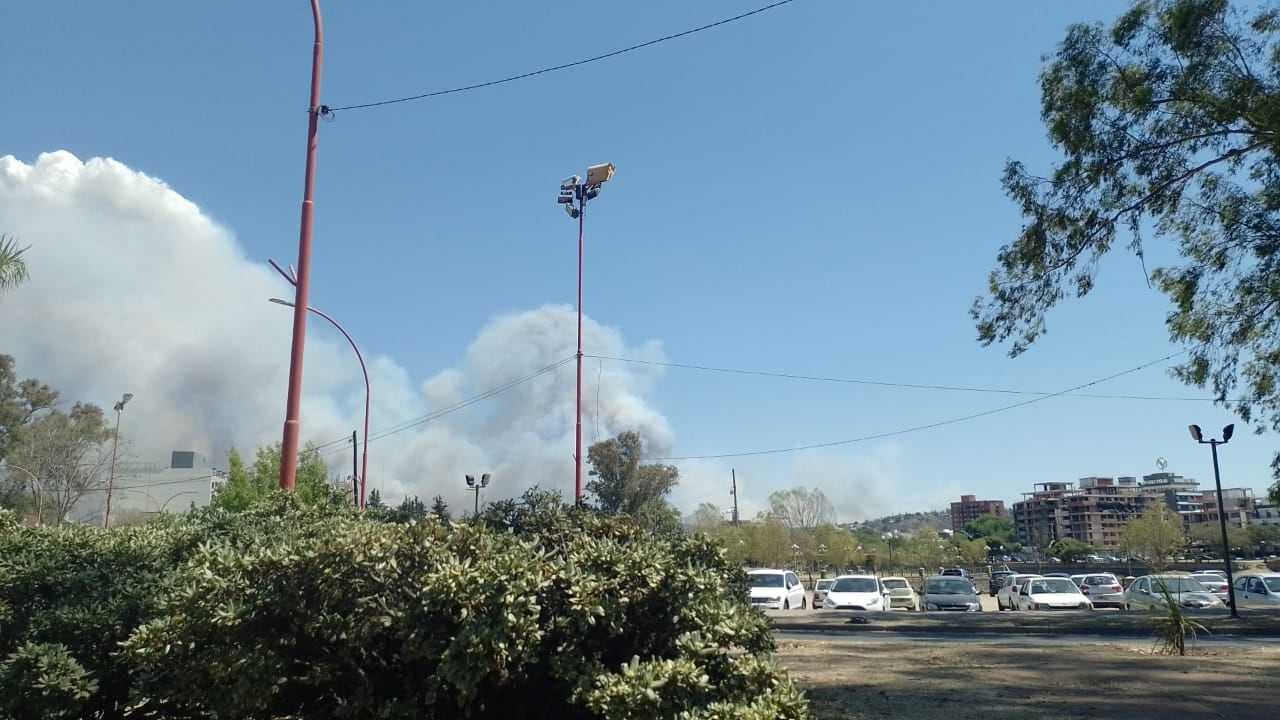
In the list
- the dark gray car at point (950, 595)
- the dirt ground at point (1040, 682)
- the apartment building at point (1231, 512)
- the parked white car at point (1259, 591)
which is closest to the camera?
the dirt ground at point (1040, 682)

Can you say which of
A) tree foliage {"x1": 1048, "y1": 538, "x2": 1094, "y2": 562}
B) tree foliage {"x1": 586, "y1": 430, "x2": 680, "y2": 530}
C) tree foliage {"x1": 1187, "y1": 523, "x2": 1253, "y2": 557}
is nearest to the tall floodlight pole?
tree foliage {"x1": 586, "y1": 430, "x2": 680, "y2": 530}

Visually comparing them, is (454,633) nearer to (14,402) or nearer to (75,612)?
(75,612)

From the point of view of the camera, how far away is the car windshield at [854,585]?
2995 centimetres

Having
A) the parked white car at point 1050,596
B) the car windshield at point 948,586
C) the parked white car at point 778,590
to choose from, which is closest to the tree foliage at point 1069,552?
the parked white car at point 1050,596

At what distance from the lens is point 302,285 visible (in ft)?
35.5

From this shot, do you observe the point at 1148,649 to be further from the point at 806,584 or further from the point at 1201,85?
the point at 806,584

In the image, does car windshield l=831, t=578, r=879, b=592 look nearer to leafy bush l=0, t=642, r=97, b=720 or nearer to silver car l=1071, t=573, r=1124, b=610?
silver car l=1071, t=573, r=1124, b=610

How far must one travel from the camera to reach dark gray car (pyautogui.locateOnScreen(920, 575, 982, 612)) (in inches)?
1116

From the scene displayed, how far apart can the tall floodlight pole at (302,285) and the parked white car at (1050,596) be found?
26.8m

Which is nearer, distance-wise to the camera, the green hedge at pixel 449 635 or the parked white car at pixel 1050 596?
the green hedge at pixel 449 635

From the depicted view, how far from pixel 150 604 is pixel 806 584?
228 ft

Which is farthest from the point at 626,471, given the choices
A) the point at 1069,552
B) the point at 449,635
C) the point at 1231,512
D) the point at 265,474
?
the point at 1231,512

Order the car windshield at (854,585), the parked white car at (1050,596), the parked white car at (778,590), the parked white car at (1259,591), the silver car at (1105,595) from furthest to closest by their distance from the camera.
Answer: the silver car at (1105,595) < the car windshield at (854,585) < the parked white car at (1050,596) < the parked white car at (778,590) < the parked white car at (1259,591)

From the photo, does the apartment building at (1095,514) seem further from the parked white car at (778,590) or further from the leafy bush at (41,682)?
the leafy bush at (41,682)
